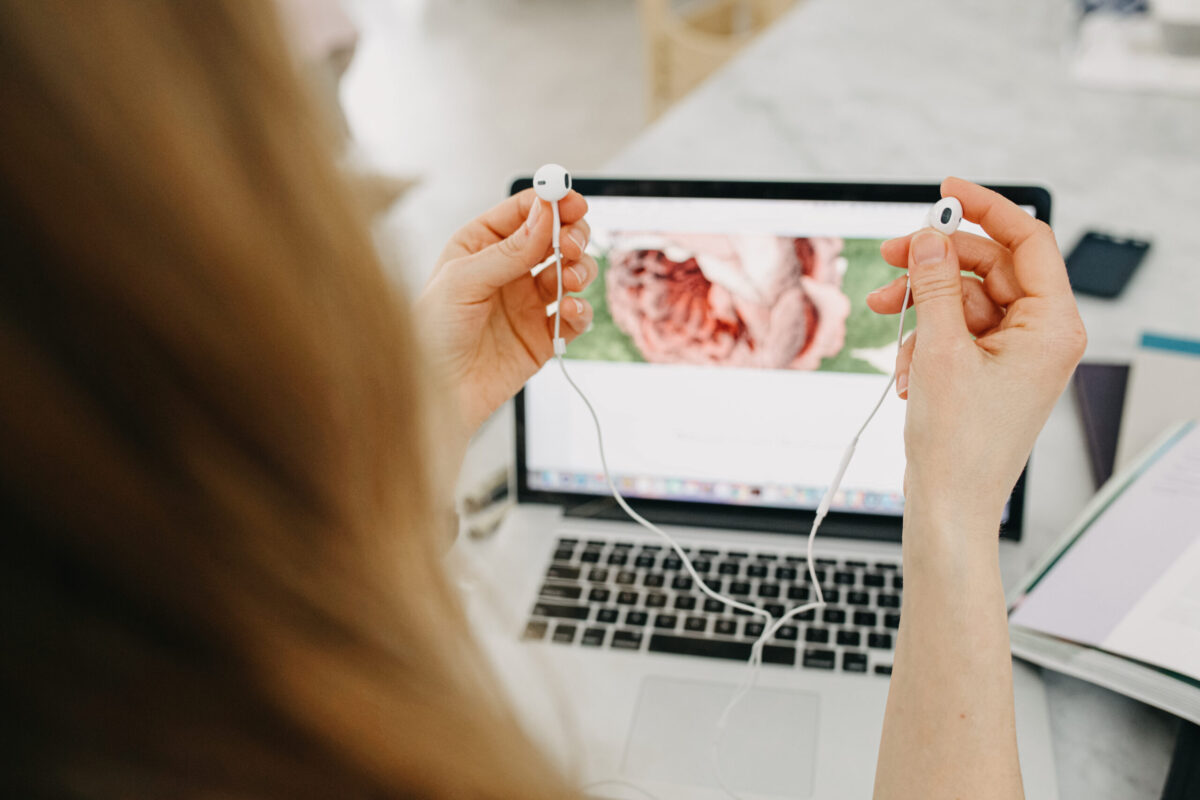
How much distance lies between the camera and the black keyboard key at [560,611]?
2.35 feet

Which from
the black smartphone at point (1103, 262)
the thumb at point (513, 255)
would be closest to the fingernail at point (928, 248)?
the thumb at point (513, 255)

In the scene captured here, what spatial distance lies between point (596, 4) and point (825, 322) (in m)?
3.32

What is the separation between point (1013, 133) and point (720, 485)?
32.1 inches

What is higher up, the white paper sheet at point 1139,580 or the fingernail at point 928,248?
the fingernail at point 928,248

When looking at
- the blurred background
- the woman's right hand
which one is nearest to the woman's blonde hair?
the blurred background

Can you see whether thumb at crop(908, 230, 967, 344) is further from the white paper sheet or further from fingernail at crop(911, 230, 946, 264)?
the white paper sheet

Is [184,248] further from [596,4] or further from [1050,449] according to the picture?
[596,4]

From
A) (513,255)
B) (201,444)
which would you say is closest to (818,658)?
(513,255)

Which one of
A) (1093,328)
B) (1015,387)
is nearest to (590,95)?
(1093,328)

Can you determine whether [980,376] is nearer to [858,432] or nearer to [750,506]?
[858,432]

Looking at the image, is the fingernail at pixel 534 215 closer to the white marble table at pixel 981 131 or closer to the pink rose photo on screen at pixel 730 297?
the pink rose photo on screen at pixel 730 297

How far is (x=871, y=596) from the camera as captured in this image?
0.70m

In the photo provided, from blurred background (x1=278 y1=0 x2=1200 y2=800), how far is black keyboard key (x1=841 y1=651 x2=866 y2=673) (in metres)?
0.13

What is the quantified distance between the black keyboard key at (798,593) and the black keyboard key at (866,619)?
4cm
